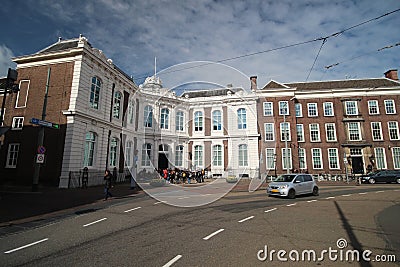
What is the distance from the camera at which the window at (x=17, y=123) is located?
20.4 m

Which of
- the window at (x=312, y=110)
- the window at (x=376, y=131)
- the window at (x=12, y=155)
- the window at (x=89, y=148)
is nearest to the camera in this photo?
the window at (x=12, y=155)

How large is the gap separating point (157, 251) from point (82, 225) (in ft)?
13.0

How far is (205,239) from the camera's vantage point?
5.93 meters

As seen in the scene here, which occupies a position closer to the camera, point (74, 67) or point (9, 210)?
point (9, 210)

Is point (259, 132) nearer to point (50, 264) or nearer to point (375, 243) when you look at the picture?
point (375, 243)

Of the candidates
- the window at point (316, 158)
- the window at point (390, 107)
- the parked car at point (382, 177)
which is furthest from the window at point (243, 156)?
the window at point (390, 107)

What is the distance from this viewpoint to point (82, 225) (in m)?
7.57

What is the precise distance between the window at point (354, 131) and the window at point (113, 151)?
3365cm

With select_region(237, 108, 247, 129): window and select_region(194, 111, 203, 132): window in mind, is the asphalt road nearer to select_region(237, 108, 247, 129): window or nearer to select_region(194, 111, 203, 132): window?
select_region(237, 108, 247, 129): window

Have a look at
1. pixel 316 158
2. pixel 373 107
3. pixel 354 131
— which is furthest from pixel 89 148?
pixel 373 107

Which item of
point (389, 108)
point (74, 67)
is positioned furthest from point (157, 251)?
point (389, 108)

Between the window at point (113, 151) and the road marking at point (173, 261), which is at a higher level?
the window at point (113, 151)

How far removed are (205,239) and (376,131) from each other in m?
38.7

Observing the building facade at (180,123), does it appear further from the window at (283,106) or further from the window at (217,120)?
the window at (283,106)
